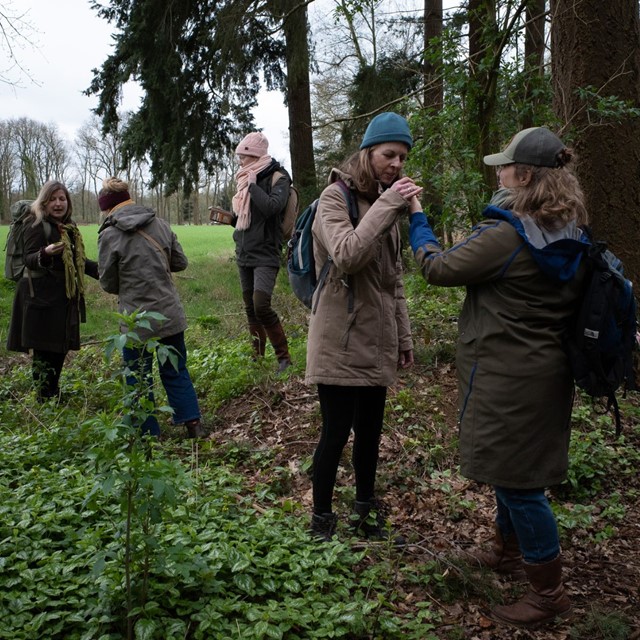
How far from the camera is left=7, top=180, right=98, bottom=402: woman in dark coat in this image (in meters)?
5.92

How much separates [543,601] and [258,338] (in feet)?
14.2

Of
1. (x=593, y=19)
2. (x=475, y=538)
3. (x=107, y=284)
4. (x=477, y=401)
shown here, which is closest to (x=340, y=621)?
(x=477, y=401)

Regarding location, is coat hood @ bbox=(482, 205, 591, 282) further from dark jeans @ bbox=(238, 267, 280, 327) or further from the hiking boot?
dark jeans @ bbox=(238, 267, 280, 327)

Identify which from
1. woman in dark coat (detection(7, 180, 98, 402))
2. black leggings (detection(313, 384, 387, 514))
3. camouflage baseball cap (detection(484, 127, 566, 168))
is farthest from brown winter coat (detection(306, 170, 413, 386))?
woman in dark coat (detection(7, 180, 98, 402))

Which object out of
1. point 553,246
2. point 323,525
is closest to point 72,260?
point 323,525

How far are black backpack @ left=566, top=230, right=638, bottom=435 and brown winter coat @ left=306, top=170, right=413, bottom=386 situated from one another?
3.02 ft

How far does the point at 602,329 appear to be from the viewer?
9.04 ft

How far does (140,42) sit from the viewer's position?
10.6 metres

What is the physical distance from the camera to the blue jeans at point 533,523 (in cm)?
296

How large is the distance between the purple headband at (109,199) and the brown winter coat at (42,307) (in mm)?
950

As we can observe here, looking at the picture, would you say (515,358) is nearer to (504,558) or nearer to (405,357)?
(405,357)

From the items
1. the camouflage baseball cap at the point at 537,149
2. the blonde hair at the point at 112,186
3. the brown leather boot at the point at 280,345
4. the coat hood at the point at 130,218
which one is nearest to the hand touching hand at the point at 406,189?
the camouflage baseball cap at the point at 537,149

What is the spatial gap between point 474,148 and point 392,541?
11.7 ft

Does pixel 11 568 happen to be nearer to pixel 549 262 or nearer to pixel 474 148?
pixel 549 262
